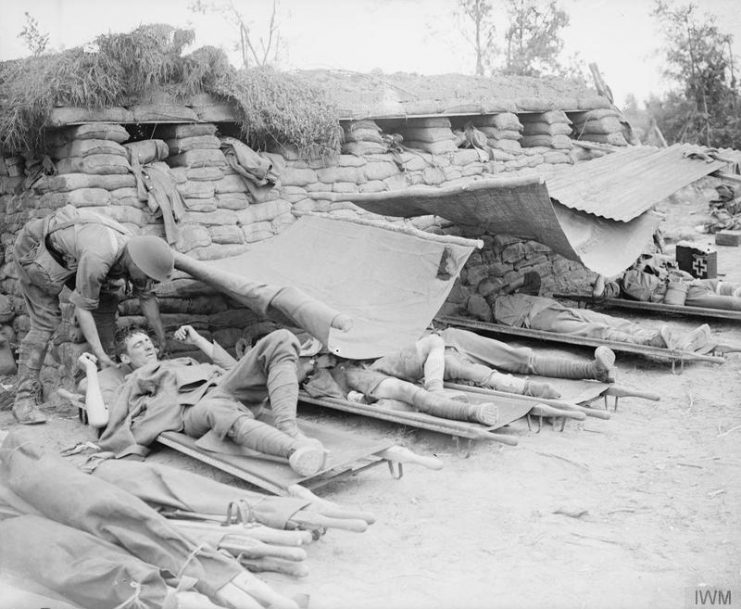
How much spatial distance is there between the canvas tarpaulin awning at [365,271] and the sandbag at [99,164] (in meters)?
1.07

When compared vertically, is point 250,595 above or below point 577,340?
below

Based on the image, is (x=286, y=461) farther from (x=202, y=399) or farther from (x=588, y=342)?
(x=588, y=342)

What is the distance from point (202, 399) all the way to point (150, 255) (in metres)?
A: 1.19

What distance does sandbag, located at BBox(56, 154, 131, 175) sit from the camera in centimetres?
621

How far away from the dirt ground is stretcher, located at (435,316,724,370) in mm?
469

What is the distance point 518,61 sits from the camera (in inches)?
598

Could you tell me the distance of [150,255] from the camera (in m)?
5.31

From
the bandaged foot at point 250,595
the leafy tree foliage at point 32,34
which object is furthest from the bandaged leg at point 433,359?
the leafy tree foliage at point 32,34

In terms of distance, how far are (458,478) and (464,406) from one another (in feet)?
1.67

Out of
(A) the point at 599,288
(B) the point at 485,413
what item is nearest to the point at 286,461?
(B) the point at 485,413

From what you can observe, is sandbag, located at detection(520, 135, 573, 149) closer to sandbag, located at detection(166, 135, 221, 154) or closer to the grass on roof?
the grass on roof

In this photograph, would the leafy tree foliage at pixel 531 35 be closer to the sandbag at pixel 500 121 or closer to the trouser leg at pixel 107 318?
the sandbag at pixel 500 121

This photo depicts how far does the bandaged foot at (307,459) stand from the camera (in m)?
3.99

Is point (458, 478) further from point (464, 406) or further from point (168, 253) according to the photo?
point (168, 253)
